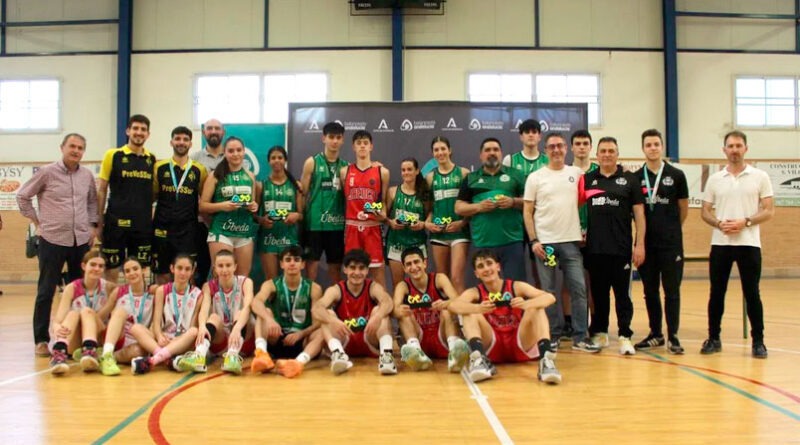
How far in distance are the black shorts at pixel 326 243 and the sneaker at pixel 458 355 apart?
1.96 metres

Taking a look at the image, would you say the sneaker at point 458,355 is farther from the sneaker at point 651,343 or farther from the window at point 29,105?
the window at point 29,105

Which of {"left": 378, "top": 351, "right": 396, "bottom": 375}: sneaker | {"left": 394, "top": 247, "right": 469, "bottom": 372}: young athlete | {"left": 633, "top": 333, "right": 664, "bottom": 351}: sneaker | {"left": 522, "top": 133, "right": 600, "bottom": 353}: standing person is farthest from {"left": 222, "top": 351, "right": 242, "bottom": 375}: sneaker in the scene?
{"left": 633, "top": 333, "right": 664, "bottom": 351}: sneaker

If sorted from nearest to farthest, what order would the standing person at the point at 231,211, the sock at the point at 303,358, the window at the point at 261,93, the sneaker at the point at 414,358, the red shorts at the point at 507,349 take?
the sneaker at the point at 414,358 < the sock at the point at 303,358 < the red shorts at the point at 507,349 < the standing person at the point at 231,211 < the window at the point at 261,93

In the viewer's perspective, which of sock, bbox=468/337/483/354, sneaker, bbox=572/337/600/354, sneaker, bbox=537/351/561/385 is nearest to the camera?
sneaker, bbox=537/351/561/385

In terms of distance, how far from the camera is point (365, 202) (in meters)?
5.84

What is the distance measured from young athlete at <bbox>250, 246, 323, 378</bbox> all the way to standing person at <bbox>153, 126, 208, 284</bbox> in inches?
41.6

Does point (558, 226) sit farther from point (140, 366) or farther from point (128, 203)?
point (128, 203)

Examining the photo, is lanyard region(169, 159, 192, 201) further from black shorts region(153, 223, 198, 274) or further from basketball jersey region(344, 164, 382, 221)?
basketball jersey region(344, 164, 382, 221)

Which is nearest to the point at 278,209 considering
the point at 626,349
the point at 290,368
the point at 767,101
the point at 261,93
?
the point at 290,368

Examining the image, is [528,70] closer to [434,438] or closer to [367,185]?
[367,185]

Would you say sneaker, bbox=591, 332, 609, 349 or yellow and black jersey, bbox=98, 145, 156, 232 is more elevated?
yellow and black jersey, bbox=98, 145, 156, 232

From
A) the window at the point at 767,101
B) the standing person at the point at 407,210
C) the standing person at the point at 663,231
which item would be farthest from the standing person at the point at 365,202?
the window at the point at 767,101

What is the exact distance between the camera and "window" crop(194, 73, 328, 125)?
45.2 ft

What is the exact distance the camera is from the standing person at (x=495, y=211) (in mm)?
5609
